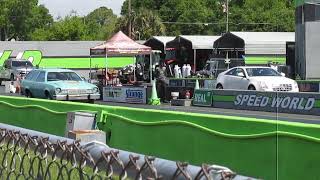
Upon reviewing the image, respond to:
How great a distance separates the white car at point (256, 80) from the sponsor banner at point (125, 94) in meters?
3.85

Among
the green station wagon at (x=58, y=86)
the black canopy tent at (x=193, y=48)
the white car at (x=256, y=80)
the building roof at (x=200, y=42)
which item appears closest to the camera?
the green station wagon at (x=58, y=86)

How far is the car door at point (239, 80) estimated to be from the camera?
2656 cm

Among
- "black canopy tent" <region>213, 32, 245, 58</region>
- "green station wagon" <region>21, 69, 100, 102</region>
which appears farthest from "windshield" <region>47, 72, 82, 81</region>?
"black canopy tent" <region>213, 32, 245, 58</region>

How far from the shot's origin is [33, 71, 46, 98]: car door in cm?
2542

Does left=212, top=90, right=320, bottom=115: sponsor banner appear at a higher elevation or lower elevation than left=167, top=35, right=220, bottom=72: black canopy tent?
lower

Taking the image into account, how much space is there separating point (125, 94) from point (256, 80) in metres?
6.23

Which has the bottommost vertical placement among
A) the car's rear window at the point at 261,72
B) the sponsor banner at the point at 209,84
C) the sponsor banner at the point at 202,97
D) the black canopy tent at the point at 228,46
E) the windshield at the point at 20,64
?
the sponsor banner at the point at 202,97

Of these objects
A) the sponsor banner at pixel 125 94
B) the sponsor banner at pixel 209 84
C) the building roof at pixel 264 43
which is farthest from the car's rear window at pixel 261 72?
the building roof at pixel 264 43

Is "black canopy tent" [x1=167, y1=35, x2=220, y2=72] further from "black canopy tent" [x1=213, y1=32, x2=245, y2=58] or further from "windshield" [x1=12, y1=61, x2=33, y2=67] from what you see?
"windshield" [x1=12, y1=61, x2=33, y2=67]

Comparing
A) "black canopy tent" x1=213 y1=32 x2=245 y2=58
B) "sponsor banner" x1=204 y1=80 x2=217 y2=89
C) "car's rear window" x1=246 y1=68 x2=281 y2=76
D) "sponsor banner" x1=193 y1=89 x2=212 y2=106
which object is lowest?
"sponsor banner" x1=193 y1=89 x2=212 y2=106

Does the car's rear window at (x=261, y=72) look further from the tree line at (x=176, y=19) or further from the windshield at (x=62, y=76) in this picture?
the tree line at (x=176, y=19)

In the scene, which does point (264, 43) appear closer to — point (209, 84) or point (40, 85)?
point (209, 84)

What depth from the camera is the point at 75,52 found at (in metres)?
57.4

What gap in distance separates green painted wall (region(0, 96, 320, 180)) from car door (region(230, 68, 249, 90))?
52.8 ft
